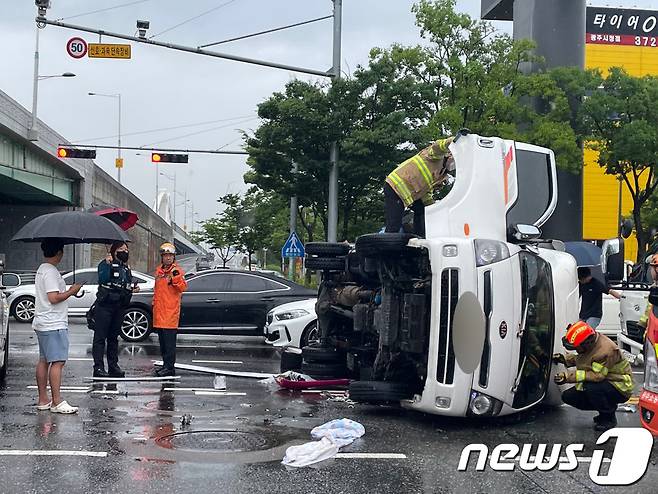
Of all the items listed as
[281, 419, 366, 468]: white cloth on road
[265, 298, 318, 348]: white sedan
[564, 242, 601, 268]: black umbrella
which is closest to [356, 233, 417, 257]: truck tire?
[281, 419, 366, 468]: white cloth on road

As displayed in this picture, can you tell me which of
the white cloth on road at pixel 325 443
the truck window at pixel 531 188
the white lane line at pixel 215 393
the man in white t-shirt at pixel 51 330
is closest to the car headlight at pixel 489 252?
the truck window at pixel 531 188

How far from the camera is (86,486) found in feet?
19.1

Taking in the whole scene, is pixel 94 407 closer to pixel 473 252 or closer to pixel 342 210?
pixel 473 252

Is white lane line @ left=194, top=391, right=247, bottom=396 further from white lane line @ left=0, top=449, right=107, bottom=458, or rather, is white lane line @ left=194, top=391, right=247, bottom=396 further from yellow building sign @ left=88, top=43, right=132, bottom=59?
yellow building sign @ left=88, top=43, right=132, bottom=59

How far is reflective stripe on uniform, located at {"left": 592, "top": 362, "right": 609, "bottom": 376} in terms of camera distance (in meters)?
8.04

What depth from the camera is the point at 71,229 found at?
9.53 metres

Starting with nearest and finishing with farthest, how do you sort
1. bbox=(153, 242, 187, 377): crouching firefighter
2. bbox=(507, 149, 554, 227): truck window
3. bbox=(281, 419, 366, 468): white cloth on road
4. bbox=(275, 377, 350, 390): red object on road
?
bbox=(281, 419, 366, 468): white cloth on road → bbox=(507, 149, 554, 227): truck window → bbox=(275, 377, 350, 390): red object on road → bbox=(153, 242, 187, 377): crouching firefighter

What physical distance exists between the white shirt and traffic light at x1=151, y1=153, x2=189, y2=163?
2050 cm

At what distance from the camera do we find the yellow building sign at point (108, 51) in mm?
19281

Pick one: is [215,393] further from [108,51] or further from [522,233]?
[108,51]

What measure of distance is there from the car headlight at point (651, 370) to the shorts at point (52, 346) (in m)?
5.42

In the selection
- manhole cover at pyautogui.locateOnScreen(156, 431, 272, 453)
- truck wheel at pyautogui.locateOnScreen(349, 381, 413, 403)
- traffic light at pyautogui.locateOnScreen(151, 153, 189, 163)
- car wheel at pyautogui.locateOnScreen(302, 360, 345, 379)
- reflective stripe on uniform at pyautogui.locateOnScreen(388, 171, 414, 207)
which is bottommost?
manhole cover at pyautogui.locateOnScreen(156, 431, 272, 453)

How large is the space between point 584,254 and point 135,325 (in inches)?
326

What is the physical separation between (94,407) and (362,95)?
52.3ft
